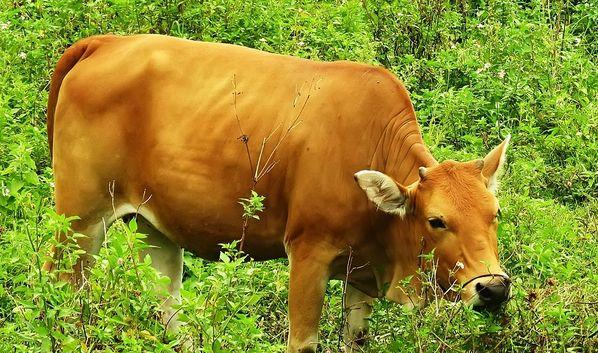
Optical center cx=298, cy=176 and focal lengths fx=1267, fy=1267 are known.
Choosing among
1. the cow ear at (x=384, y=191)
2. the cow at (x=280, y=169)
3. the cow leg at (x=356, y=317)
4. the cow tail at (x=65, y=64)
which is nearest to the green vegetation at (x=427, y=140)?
the cow leg at (x=356, y=317)

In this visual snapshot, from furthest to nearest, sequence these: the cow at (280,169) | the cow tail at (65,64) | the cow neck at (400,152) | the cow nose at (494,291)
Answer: the cow tail at (65,64)
the cow neck at (400,152)
the cow at (280,169)
the cow nose at (494,291)

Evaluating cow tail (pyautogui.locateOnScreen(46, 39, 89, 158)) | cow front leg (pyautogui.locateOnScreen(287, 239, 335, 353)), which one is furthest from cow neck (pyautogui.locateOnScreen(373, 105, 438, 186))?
cow tail (pyautogui.locateOnScreen(46, 39, 89, 158))

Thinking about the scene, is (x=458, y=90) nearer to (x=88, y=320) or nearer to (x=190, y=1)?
(x=190, y=1)

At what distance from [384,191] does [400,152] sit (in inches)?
18.4

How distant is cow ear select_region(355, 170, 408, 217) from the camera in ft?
21.3

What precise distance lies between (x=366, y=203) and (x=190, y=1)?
145 inches

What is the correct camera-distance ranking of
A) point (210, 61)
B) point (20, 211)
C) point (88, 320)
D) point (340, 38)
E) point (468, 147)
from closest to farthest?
point (88, 320)
point (210, 61)
point (20, 211)
point (468, 147)
point (340, 38)

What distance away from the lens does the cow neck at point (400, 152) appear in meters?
6.94

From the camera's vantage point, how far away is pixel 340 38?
33.3ft

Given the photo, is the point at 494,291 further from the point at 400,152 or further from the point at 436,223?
the point at 400,152

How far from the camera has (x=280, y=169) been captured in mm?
7020

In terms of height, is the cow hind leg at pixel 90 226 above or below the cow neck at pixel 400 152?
below

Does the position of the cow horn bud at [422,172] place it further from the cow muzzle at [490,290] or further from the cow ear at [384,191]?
the cow muzzle at [490,290]

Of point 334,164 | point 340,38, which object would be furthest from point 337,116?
point 340,38
